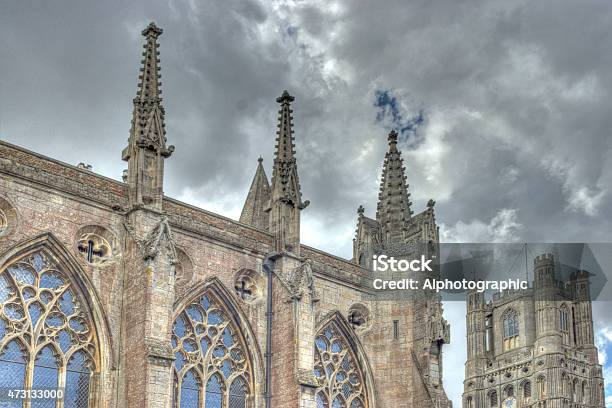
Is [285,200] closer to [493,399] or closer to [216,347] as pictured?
[216,347]

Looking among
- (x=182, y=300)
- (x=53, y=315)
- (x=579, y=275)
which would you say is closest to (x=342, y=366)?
(x=182, y=300)

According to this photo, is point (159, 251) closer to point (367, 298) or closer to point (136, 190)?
point (136, 190)

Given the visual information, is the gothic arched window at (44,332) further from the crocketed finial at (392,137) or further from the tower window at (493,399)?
the tower window at (493,399)

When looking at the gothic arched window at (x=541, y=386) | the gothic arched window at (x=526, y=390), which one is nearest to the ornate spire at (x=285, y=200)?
the gothic arched window at (x=541, y=386)

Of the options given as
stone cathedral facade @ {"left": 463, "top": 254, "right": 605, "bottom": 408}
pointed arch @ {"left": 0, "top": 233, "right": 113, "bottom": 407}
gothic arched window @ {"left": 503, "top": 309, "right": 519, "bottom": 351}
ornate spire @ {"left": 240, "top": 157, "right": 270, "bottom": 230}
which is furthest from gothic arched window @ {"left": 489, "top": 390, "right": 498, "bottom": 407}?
pointed arch @ {"left": 0, "top": 233, "right": 113, "bottom": 407}

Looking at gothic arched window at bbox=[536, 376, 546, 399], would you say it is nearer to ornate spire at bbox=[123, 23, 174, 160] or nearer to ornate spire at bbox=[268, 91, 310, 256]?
ornate spire at bbox=[268, 91, 310, 256]

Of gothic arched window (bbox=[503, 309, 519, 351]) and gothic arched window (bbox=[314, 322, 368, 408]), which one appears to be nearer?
gothic arched window (bbox=[314, 322, 368, 408])

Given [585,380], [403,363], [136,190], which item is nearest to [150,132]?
[136,190]

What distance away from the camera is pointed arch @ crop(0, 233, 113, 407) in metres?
27.5

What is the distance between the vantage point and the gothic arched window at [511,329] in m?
140

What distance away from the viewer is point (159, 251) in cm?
2925

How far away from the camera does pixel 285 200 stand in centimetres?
3491

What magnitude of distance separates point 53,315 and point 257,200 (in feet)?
49.0

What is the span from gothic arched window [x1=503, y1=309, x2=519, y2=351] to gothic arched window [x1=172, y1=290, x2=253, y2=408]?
111 meters
